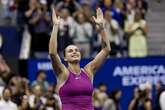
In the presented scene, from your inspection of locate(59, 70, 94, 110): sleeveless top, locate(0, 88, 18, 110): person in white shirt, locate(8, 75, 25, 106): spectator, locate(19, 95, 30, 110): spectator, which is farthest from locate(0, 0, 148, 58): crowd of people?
locate(59, 70, 94, 110): sleeveless top

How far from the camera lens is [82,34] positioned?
1672 cm

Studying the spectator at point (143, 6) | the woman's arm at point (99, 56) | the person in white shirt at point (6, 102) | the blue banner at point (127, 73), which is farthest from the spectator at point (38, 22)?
the woman's arm at point (99, 56)

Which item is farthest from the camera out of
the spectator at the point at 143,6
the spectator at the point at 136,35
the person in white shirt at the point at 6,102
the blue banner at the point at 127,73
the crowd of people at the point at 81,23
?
the spectator at the point at 143,6

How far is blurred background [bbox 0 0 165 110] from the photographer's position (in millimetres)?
15562

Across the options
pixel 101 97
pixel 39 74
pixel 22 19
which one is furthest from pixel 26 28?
pixel 101 97

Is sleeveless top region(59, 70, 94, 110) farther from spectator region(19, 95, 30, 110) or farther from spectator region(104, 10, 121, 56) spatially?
spectator region(104, 10, 121, 56)

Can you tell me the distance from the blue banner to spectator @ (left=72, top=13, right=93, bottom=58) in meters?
0.66

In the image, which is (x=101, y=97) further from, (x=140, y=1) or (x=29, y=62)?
(x=140, y=1)

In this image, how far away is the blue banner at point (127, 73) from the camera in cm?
1638

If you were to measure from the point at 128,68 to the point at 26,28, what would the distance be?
2607 mm

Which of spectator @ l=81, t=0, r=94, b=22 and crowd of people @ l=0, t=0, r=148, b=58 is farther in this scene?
spectator @ l=81, t=0, r=94, b=22

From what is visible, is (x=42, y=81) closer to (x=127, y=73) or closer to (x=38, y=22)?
(x=38, y=22)

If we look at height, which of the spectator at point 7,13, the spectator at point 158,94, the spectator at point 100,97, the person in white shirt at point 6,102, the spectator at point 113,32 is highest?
the spectator at point 7,13

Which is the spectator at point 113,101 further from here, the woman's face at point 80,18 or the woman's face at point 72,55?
the woman's face at point 72,55
